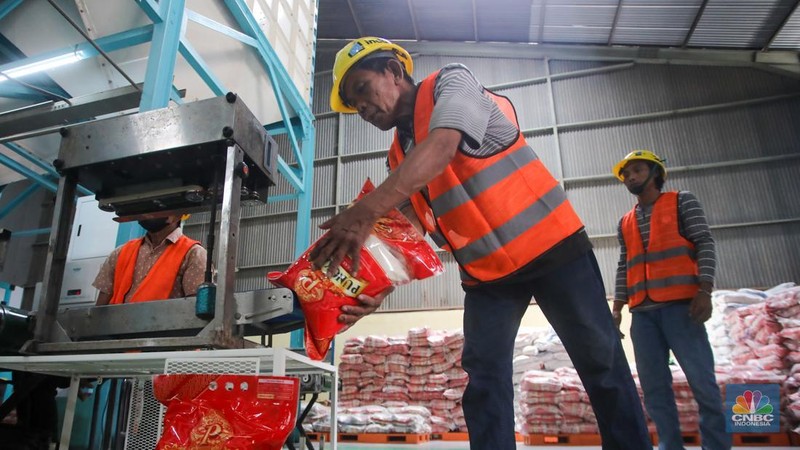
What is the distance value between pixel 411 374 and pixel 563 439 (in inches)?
93.7

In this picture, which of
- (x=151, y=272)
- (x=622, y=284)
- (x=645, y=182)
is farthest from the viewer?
(x=622, y=284)

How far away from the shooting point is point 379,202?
1.20 m

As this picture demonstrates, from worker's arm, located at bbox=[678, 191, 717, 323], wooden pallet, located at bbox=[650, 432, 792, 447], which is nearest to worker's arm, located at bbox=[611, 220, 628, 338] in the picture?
worker's arm, located at bbox=[678, 191, 717, 323]

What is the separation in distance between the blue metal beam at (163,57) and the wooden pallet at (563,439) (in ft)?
14.9

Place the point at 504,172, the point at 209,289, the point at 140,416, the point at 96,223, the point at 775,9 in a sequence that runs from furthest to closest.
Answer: the point at 775,9 < the point at 96,223 < the point at 140,416 < the point at 504,172 < the point at 209,289

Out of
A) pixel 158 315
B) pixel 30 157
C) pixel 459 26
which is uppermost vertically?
pixel 459 26

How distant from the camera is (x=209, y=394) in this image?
108 cm

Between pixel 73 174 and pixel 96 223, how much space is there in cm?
293

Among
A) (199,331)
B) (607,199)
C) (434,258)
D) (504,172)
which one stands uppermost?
(607,199)

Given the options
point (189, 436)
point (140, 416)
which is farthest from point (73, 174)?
point (189, 436)

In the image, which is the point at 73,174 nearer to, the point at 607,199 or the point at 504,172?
the point at 504,172

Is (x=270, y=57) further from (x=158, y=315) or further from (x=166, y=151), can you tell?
(x=158, y=315)

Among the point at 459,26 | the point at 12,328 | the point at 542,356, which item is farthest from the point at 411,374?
the point at 459,26

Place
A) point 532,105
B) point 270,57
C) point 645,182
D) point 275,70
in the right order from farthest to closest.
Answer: point 532,105, point 275,70, point 270,57, point 645,182
